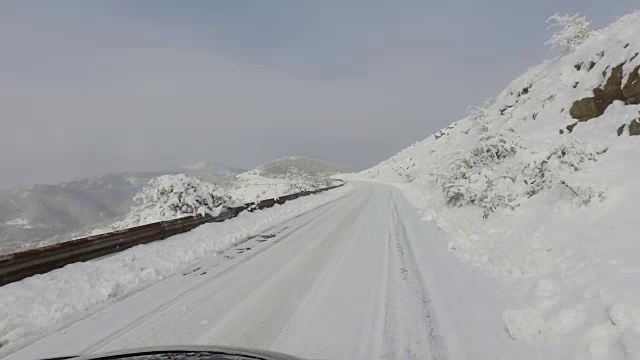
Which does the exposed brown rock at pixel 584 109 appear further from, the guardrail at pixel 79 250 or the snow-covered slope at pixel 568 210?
the guardrail at pixel 79 250

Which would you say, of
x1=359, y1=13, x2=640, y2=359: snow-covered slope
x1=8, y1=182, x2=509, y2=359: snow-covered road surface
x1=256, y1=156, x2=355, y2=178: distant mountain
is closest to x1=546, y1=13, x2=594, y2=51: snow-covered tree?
x1=359, y1=13, x2=640, y2=359: snow-covered slope

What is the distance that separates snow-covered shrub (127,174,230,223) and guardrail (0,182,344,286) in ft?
7.82

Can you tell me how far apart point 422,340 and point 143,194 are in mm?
15755

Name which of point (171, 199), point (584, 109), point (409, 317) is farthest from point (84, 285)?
point (584, 109)

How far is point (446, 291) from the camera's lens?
6.54m

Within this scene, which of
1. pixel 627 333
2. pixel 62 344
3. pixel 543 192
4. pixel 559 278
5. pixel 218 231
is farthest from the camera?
pixel 218 231

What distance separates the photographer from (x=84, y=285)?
25.4ft

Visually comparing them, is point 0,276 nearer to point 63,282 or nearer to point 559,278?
point 63,282

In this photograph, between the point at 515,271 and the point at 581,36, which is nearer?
the point at 515,271

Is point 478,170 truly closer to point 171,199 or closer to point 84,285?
point 171,199

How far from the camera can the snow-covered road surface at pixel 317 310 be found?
466cm

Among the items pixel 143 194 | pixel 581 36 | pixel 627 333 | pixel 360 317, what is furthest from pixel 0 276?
pixel 581 36

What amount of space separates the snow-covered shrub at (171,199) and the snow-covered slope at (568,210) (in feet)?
30.9

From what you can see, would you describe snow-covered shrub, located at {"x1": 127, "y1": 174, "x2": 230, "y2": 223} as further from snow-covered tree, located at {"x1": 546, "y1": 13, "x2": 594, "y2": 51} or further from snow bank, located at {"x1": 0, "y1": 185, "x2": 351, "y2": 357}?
snow-covered tree, located at {"x1": 546, "y1": 13, "x2": 594, "y2": 51}
